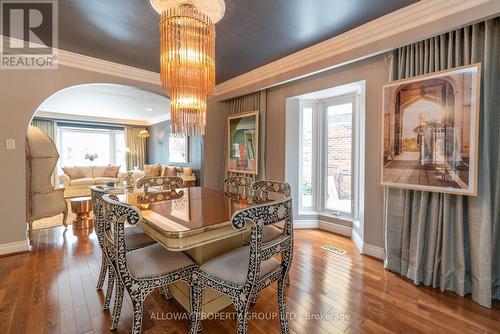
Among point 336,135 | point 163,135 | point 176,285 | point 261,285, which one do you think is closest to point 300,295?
point 261,285

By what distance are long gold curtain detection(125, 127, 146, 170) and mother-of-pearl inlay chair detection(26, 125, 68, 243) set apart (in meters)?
5.39

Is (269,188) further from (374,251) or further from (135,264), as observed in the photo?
(374,251)

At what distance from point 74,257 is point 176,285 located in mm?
1641

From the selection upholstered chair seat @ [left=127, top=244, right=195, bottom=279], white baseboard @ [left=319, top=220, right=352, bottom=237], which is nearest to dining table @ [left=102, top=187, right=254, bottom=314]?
upholstered chair seat @ [left=127, top=244, right=195, bottom=279]

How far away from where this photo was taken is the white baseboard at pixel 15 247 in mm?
2627

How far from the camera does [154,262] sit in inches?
56.4

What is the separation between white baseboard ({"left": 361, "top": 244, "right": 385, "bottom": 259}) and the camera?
8.27ft

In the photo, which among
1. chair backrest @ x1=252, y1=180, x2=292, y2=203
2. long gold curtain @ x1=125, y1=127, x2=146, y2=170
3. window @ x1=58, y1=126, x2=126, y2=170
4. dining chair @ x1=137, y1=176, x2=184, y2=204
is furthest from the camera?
long gold curtain @ x1=125, y1=127, x2=146, y2=170

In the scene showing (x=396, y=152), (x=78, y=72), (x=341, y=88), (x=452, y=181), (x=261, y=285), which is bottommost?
(x=261, y=285)

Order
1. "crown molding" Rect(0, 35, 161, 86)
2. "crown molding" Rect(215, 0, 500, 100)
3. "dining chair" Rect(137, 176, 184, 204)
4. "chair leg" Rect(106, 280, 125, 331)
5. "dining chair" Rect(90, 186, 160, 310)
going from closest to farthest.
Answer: "chair leg" Rect(106, 280, 125, 331), "dining chair" Rect(90, 186, 160, 310), "crown molding" Rect(215, 0, 500, 100), "dining chair" Rect(137, 176, 184, 204), "crown molding" Rect(0, 35, 161, 86)

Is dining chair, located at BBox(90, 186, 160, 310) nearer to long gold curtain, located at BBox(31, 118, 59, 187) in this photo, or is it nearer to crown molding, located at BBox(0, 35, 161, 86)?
crown molding, located at BBox(0, 35, 161, 86)

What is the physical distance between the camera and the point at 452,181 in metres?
1.87

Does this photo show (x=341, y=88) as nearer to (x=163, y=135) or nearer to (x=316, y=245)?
(x=316, y=245)

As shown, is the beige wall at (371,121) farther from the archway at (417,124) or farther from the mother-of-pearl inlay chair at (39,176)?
the mother-of-pearl inlay chair at (39,176)
